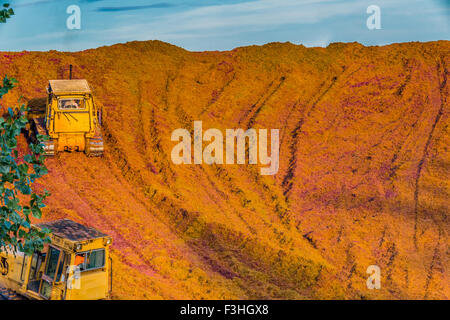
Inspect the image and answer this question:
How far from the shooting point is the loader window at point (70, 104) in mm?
19750

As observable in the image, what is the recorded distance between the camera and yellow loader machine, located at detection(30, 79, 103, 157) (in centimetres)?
1952

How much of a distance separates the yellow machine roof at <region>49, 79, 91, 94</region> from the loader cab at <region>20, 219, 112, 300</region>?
395 inches

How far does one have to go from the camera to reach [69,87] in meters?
20.4

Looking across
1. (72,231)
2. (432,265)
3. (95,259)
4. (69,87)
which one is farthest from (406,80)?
(95,259)

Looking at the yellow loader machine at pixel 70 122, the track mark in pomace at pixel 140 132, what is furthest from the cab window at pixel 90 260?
the track mark in pomace at pixel 140 132

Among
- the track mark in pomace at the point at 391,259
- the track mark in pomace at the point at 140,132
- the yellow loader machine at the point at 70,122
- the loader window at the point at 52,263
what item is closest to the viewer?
the loader window at the point at 52,263

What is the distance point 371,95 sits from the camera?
98.1 feet

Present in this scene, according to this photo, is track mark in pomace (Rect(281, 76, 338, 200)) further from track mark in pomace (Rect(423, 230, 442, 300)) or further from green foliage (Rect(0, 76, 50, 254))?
green foliage (Rect(0, 76, 50, 254))

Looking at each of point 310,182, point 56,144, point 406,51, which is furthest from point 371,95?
point 56,144

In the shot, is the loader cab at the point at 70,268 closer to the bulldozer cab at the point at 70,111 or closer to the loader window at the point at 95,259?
the loader window at the point at 95,259

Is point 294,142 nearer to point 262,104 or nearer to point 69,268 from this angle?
point 262,104

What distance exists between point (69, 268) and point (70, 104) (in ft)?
35.6

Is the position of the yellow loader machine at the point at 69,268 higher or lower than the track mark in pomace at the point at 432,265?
higher
